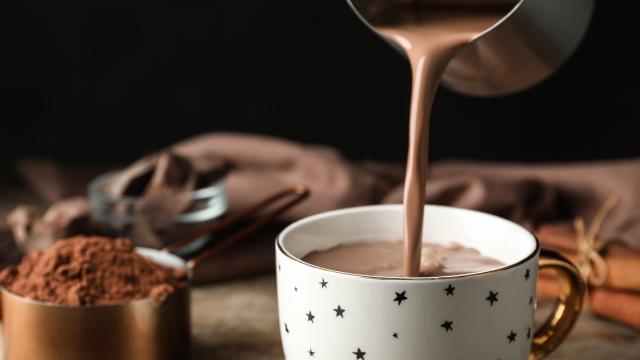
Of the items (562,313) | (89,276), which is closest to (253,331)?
(89,276)

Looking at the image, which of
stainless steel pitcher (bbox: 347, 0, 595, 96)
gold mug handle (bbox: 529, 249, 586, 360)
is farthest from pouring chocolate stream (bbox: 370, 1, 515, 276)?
gold mug handle (bbox: 529, 249, 586, 360)

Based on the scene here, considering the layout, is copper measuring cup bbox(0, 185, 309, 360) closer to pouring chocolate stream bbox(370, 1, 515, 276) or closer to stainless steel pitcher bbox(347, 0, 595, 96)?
pouring chocolate stream bbox(370, 1, 515, 276)

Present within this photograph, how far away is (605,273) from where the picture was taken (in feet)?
4.25

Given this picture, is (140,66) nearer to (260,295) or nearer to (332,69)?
(332,69)

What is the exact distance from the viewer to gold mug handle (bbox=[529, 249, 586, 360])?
3.39 ft

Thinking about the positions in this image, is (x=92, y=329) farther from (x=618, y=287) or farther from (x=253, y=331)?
(x=618, y=287)

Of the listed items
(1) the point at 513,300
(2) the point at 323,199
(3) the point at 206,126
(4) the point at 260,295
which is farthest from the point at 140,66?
(1) the point at 513,300

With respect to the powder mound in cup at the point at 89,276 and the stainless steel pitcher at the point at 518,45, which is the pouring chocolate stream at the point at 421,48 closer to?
the stainless steel pitcher at the point at 518,45

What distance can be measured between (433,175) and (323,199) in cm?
28

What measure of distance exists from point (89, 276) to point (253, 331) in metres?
0.28

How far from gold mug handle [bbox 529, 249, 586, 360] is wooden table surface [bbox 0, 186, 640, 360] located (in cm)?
15

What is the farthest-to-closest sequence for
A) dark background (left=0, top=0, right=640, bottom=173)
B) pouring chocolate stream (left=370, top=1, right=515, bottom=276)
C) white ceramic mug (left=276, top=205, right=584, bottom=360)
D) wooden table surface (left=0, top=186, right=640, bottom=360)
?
dark background (left=0, top=0, right=640, bottom=173) → wooden table surface (left=0, top=186, right=640, bottom=360) → pouring chocolate stream (left=370, top=1, right=515, bottom=276) → white ceramic mug (left=276, top=205, right=584, bottom=360)

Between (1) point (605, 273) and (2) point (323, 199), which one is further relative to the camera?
(2) point (323, 199)

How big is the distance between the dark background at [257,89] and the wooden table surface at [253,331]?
104cm
